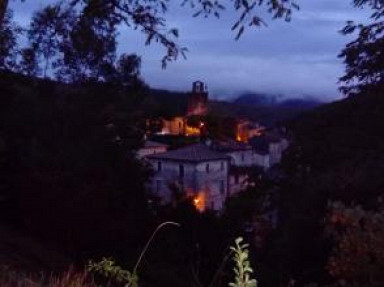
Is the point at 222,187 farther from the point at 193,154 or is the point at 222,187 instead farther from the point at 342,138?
the point at 342,138

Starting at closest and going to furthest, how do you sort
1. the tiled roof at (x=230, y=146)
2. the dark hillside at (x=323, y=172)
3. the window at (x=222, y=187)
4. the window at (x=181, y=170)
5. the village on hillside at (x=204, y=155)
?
the dark hillside at (x=323, y=172), the village on hillside at (x=204, y=155), the window at (x=181, y=170), the window at (x=222, y=187), the tiled roof at (x=230, y=146)

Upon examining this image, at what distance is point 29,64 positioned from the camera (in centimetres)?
2945

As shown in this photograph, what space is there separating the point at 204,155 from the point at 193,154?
143cm

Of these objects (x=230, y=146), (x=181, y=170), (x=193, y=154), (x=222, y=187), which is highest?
(x=193, y=154)

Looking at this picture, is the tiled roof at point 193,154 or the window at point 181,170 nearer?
the tiled roof at point 193,154

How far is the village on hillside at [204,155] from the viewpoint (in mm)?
57406

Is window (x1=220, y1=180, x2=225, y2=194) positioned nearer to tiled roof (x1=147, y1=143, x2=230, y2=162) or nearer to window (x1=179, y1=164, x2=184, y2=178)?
Answer: tiled roof (x1=147, y1=143, x2=230, y2=162)

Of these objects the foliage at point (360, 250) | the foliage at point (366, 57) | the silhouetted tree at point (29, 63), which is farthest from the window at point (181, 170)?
the foliage at point (360, 250)

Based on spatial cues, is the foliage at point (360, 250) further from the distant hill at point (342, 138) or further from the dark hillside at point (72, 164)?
the dark hillside at point (72, 164)

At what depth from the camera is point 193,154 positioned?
58844 mm

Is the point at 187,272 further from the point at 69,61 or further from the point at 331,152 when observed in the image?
the point at 69,61

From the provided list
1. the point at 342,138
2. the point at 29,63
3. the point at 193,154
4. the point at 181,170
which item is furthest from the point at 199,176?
the point at 342,138

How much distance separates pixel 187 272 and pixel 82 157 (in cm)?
706

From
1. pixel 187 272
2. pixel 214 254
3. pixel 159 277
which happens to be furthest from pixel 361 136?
pixel 159 277
